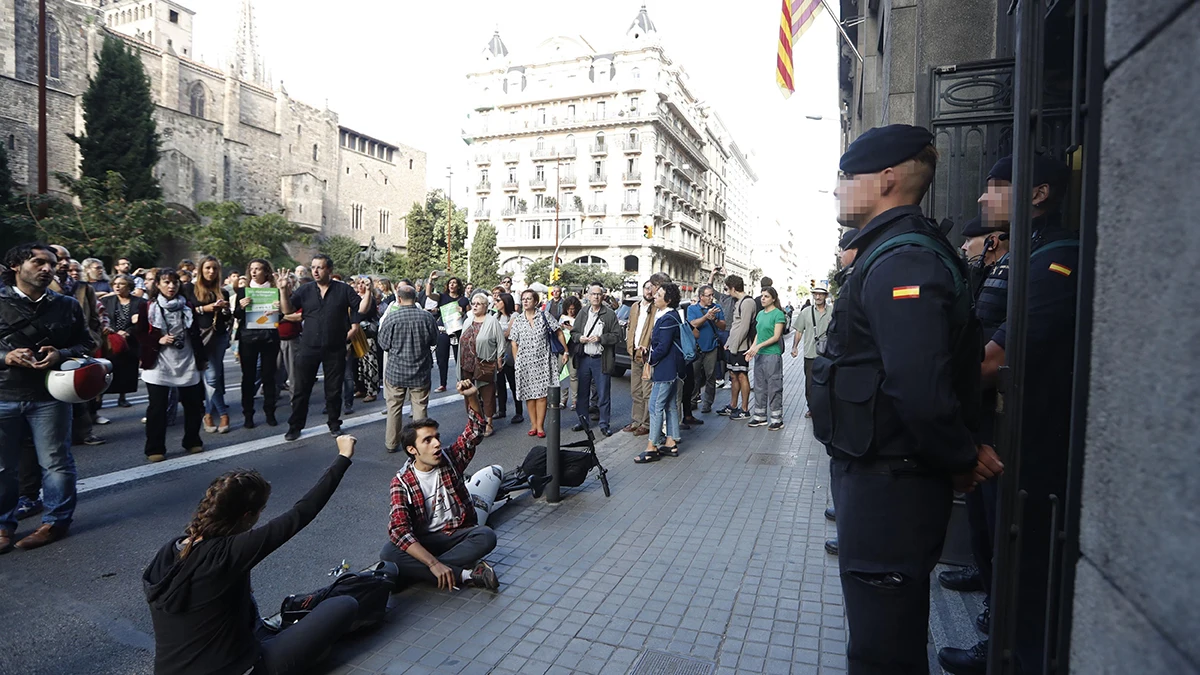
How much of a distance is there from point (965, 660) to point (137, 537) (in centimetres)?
553

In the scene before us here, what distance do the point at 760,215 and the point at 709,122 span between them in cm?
4979

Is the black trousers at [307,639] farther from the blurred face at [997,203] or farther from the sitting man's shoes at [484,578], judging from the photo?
the blurred face at [997,203]

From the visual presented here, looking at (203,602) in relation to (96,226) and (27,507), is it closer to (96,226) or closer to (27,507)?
(27,507)

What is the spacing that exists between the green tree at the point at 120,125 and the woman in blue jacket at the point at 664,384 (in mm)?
45056

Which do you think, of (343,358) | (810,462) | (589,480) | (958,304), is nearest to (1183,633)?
(958,304)

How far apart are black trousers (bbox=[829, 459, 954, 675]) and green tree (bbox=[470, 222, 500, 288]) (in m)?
62.0

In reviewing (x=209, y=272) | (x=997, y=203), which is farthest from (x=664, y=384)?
(x=209, y=272)

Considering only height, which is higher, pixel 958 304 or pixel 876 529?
pixel 958 304

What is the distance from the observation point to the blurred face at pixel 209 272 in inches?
327

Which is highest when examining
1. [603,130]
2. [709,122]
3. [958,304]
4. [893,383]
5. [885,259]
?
[709,122]

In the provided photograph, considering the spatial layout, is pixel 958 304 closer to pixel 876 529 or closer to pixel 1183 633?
pixel 876 529

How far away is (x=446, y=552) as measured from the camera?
444 centimetres

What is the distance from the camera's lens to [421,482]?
180 inches

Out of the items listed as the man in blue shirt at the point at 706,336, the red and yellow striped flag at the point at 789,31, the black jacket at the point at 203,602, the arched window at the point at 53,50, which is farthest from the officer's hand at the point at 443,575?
the arched window at the point at 53,50
